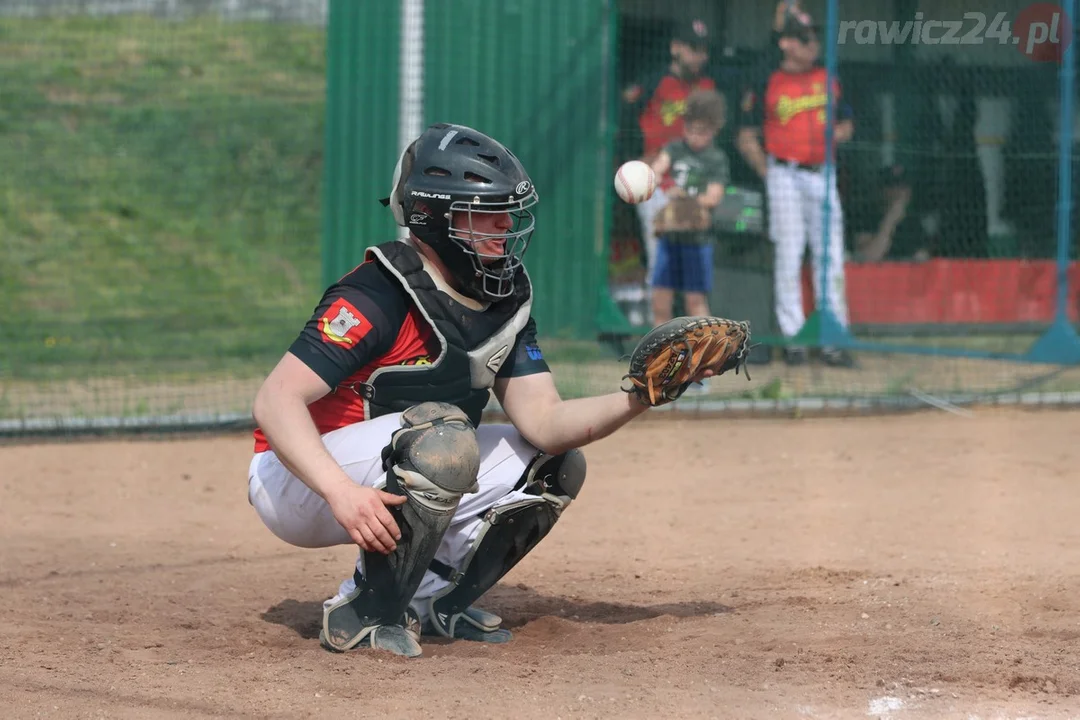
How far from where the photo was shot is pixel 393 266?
3746mm

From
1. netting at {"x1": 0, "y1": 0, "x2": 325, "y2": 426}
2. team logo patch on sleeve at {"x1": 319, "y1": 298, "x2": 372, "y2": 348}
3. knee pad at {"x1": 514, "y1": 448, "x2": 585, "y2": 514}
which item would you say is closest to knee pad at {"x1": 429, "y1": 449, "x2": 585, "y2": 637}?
knee pad at {"x1": 514, "y1": 448, "x2": 585, "y2": 514}

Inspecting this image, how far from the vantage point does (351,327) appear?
359 cm

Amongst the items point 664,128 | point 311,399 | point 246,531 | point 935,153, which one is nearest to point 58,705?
point 311,399

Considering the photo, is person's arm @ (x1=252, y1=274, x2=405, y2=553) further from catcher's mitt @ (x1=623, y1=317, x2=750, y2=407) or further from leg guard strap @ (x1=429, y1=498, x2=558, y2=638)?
catcher's mitt @ (x1=623, y1=317, x2=750, y2=407)

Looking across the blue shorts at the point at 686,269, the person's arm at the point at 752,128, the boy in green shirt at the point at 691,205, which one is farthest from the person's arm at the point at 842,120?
the blue shorts at the point at 686,269

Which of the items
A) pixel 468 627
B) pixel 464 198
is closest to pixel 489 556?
pixel 468 627

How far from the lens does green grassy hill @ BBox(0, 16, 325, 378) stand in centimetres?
995

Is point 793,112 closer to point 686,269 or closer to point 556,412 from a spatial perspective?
point 686,269

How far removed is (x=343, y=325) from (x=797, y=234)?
6.01 metres

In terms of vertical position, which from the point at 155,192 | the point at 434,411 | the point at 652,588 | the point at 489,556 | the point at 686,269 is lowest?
the point at 652,588

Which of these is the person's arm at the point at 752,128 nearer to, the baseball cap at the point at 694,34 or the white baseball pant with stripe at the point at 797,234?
the white baseball pant with stripe at the point at 797,234

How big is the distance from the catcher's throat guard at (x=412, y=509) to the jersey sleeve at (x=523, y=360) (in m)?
0.42

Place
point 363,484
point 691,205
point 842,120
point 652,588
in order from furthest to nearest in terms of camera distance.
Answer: point 691,205 → point 842,120 → point 652,588 → point 363,484

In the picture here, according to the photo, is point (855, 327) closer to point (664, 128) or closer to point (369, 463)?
point (664, 128)
